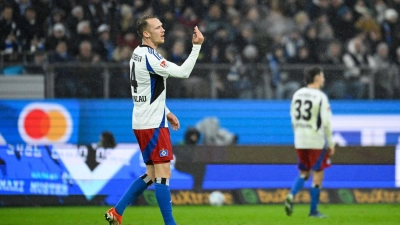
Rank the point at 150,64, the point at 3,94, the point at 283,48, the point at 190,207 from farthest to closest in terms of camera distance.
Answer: the point at 283,48 < the point at 3,94 < the point at 190,207 < the point at 150,64

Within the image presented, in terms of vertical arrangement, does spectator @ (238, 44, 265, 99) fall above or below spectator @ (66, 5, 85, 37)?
below

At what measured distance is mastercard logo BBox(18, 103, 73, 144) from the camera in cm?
1530

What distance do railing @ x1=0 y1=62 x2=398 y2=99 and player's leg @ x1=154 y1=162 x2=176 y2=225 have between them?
7034 millimetres

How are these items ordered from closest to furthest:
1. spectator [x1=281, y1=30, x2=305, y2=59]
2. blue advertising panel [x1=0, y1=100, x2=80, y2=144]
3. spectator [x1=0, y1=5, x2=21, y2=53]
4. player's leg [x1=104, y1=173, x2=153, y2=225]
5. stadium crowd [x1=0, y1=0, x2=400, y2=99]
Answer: player's leg [x1=104, y1=173, x2=153, y2=225]
stadium crowd [x1=0, y1=0, x2=400, y2=99]
blue advertising panel [x1=0, y1=100, x2=80, y2=144]
spectator [x1=0, y1=5, x2=21, y2=53]
spectator [x1=281, y1=30, x2=305, y2=59]

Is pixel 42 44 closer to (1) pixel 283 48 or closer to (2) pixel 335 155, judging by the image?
(1) pixel 283 48

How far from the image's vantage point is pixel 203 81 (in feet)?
Answer: 48.9

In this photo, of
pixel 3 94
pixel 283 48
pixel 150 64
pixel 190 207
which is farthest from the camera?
pixel 283 48

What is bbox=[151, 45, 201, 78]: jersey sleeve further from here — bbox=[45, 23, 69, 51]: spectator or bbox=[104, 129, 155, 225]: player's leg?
bbox=[45, 23, 69, 51]: spectator

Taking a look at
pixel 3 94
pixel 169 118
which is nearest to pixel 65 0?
pixel 3 94

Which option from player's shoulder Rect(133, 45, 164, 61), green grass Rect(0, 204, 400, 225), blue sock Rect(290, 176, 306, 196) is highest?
player's shoulder Rect(133, 45, 164, 61)

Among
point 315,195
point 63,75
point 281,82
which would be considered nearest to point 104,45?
point 63,75

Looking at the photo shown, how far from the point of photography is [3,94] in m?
15.1

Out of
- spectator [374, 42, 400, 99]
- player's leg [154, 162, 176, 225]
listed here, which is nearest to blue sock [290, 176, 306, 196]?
player's leg [154, 162, 176, 225]

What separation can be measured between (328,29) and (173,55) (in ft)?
11.0
